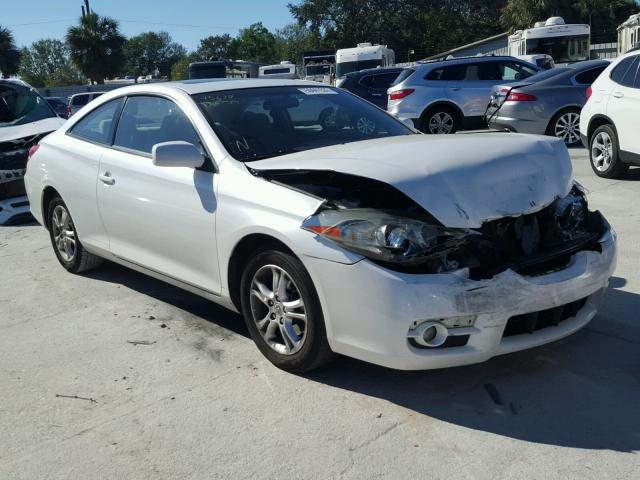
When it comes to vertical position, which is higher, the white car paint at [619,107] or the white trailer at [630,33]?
the white trailer at [630,33]

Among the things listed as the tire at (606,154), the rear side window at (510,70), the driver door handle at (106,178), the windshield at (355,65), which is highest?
the windshield at (355,65)

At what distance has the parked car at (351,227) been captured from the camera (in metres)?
3.41

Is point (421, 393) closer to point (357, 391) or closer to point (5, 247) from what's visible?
point (357, 391)

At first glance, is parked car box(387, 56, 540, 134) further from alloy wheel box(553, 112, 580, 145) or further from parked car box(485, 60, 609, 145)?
alloy wheel box(553, 112, 580, 145)

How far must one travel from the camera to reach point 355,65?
30.8m

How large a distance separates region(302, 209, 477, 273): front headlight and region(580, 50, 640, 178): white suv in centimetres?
568

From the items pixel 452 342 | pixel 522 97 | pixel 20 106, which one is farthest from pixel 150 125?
pixel 522 97

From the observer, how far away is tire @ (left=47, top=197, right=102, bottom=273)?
5996mm

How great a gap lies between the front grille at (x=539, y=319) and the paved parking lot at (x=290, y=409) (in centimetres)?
28

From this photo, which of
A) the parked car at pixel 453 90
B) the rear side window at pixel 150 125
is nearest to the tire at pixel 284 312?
the rear side window at pixel 150 125

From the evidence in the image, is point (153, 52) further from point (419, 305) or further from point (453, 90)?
point (419, 305)

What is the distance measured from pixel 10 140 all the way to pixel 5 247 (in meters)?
1.87

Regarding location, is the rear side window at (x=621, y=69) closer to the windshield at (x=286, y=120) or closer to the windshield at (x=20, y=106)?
the windshield at (x=286, y=120)

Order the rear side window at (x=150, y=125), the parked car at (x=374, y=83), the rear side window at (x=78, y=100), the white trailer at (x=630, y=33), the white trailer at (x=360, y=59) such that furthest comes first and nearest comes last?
the white trailer at (x=360, y=59), the rear side window at (x=78, y=100), the white trailer at (x=630, y=33), the parked car at (x=374, y=83), the rear side window at (x=150, y=125)
